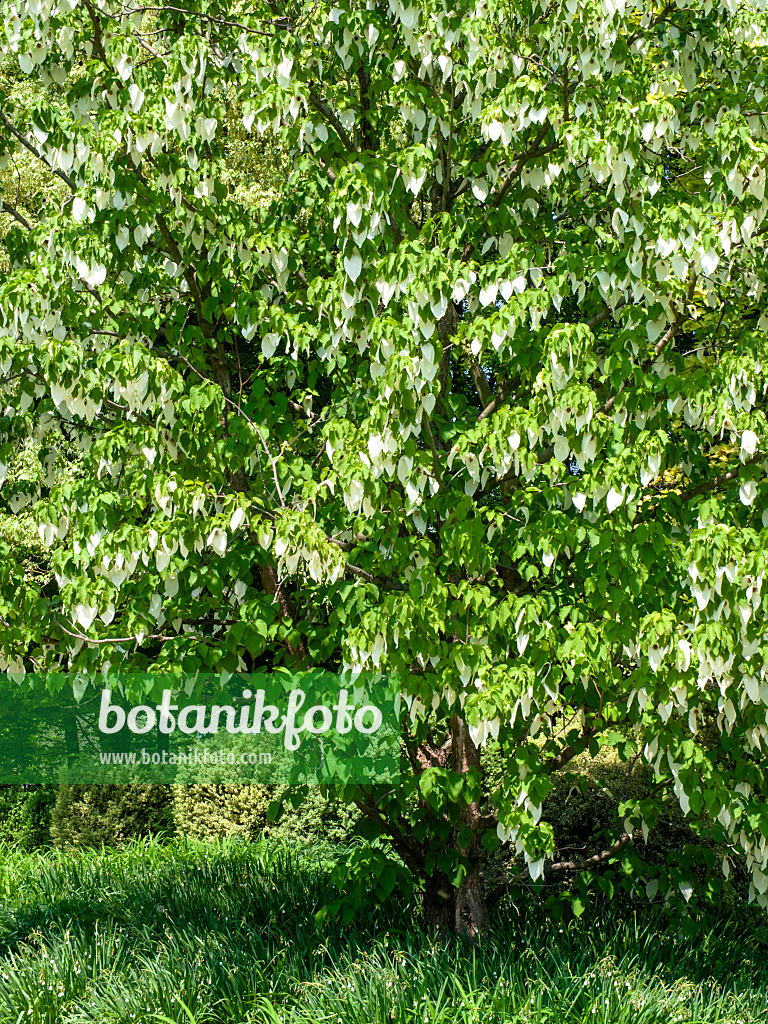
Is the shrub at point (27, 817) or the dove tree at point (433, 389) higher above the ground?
the dove tree at point (433, 389)

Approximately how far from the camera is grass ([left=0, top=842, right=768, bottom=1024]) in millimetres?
4637

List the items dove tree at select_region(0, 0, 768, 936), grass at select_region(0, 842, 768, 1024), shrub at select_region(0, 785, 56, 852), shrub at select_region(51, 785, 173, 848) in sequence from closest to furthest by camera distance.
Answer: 1. dove tree at select_region(0, 0, 768, 936)
2. grass at select_region(0, 842, 768, 1024)
3. shrub at select_region(51, 785, 173, 848)
4. shrub at select_region(0, 785, 56, 852)

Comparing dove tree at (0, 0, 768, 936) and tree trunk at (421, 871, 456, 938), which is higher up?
dove tree at (0, 0, 768, 936)

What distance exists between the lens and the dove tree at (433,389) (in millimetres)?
4266

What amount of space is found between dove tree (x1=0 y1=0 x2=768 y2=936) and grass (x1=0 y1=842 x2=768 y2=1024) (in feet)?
1.43

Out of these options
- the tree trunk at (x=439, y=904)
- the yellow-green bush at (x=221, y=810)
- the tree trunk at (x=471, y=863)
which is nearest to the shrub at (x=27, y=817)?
the yellow-green bush at (x=221, y=810)

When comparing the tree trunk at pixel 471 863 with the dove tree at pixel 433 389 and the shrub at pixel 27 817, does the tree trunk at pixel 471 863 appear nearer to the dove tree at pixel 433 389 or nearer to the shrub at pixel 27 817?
the dove tree at pixel 433 389

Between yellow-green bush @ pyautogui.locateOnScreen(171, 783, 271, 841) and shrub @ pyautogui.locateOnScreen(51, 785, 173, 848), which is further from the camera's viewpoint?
shrub @ pyautogui.locateOnScreen(51, 785, 173, 848)

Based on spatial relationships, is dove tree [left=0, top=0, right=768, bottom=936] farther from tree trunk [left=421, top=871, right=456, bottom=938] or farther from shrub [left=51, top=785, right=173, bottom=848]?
shrub [left=51, top=785, right=173, bottom=848]

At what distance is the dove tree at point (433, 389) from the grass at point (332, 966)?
17.2 inches

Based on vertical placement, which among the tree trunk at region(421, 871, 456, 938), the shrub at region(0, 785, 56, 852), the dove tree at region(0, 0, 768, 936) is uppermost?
the dove tree at region(0, 0, 768, 936)

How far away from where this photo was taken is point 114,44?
4.59m

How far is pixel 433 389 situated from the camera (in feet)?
14.4

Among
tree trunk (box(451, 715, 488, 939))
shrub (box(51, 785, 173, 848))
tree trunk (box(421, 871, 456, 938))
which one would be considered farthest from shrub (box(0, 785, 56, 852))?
tree trunk (box(451, 715, 488, 939))
